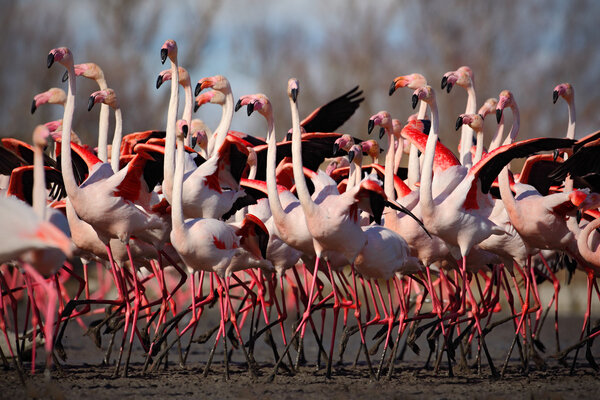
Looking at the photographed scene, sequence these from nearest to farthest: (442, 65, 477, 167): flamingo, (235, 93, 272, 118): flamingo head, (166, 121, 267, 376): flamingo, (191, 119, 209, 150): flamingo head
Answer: (166, 121, 267, 376): flamingo, (235, 93, 272, 118): flamingo head, (442, 65, 477, 167): flamingo, (191, 119, 209, 150): flamingo head

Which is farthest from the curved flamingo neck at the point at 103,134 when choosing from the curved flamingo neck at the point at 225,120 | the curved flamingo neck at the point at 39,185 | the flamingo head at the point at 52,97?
the curved flamingo neck at the point at 39,185

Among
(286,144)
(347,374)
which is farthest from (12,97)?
(347,374)

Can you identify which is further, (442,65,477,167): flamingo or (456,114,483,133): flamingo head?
(442,65,477,167): flamingo

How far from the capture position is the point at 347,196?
5.55 meters

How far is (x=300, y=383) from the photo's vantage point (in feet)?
18.0

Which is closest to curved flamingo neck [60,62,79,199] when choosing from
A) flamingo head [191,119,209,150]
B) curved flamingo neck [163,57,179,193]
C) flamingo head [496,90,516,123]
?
curved flamingo neck [163,57,179,193]

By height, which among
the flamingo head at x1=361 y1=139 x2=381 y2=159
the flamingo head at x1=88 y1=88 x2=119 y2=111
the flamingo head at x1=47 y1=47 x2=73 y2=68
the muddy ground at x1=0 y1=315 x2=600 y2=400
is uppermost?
the flamingo head at x1=47 y1=47 x2=73 y2=68

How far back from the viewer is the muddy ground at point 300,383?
489cm

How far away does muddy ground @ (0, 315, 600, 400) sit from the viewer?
4.89m

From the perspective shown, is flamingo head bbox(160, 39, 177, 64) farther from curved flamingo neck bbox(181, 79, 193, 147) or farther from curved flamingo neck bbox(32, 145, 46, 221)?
curved flamingo neck bbox(32, 145, 46, 221)

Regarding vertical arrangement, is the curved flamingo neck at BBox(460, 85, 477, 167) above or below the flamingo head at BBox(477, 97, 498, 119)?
below

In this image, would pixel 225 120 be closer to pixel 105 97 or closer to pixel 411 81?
pixel 105 97

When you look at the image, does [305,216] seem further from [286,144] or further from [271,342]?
[286,144]

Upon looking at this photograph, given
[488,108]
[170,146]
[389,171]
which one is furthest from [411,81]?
[170,146]
